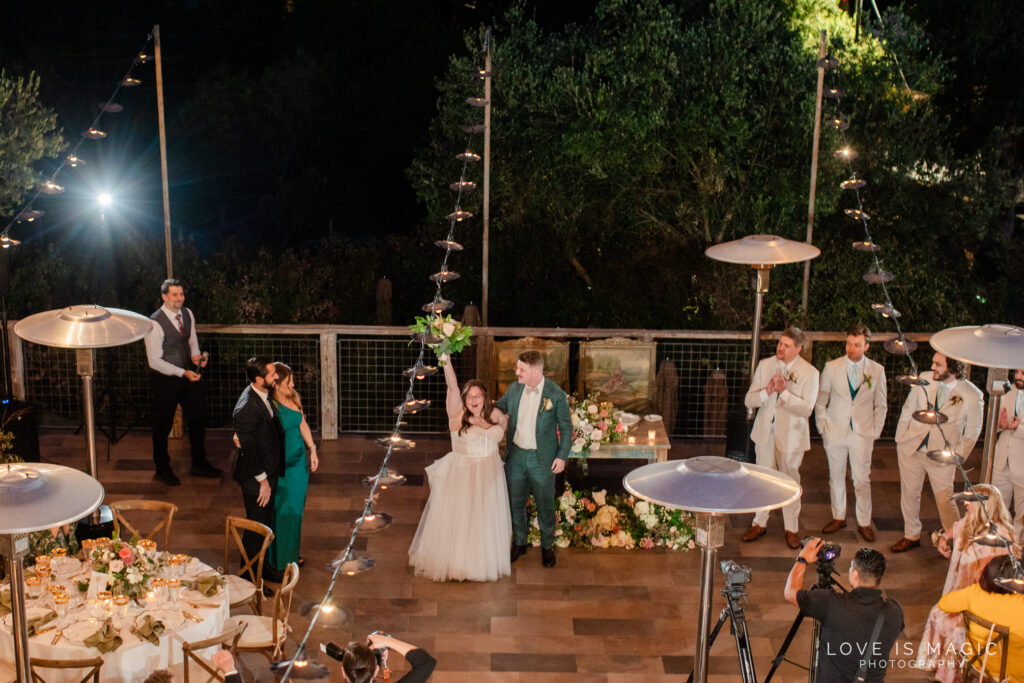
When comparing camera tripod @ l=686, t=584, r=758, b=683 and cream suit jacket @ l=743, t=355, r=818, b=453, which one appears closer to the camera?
camera tripod @ l=686, t=584, r=758, b=683

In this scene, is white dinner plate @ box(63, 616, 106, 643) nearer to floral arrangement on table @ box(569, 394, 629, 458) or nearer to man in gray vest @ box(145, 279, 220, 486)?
man in gray vest @ box(145, 279, 220, 486)

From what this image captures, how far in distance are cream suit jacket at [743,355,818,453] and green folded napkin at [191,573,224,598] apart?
14.0 ft

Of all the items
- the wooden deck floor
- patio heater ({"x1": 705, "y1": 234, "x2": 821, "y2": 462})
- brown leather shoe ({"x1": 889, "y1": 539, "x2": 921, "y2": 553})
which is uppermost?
patio heater ({"x1": 705, "y1": 234, "x2": 821, "y2": 462})

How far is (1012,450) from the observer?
7.93m

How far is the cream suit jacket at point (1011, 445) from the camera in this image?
790 cm

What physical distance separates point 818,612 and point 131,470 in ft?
22.2

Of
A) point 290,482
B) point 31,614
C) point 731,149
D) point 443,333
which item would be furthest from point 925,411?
point 31,614

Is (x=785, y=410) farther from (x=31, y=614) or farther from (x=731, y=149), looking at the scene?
(x=31, y=614)

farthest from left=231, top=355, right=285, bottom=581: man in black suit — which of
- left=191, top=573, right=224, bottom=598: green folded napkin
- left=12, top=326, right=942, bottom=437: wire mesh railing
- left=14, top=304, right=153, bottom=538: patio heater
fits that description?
left=12, top=326, right=942, bottom=437: wire mesh railing

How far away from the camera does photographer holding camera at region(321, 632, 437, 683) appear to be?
4555mm

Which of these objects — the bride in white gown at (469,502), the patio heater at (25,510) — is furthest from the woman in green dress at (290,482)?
the patio heater at (25,510)

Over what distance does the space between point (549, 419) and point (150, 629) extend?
3.20 m

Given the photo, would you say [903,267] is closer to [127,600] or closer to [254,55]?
[127,600]

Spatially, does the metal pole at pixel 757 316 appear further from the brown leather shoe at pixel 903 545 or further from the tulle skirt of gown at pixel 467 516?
the tulle skirt of gown at pixel 467 516
